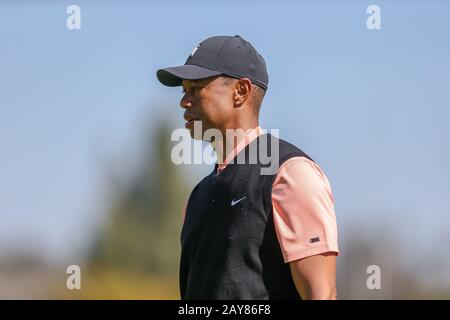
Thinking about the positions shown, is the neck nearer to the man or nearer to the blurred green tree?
the man

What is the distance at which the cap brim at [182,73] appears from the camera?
4980 millimetres

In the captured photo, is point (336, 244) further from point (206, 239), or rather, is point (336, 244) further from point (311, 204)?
point (206, 239)

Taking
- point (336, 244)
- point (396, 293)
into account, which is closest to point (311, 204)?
point (336, 244)

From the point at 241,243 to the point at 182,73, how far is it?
0.88 m

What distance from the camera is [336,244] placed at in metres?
4.49

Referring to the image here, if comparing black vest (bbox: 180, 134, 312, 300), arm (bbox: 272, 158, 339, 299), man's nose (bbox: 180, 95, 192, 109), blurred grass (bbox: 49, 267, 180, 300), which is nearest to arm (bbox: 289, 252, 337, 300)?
arm (bbox: 272, 158, 339, 299)

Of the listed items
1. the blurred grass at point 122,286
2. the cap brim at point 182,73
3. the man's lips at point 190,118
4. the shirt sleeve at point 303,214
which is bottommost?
the blurred grass at point 122,286

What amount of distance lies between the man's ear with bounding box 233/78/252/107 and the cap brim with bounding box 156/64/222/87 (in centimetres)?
10

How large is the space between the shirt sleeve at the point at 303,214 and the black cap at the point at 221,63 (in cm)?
67

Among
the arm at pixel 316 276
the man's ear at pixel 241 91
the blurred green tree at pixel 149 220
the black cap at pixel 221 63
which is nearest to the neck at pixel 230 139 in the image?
the man's ear at pixel 241 91

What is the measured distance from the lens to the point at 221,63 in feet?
16.5

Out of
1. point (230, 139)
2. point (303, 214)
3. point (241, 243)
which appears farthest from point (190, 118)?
point (303, 214)

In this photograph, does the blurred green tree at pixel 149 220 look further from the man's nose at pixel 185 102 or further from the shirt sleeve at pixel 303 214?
the shirt sleeve at pixel 303 214
